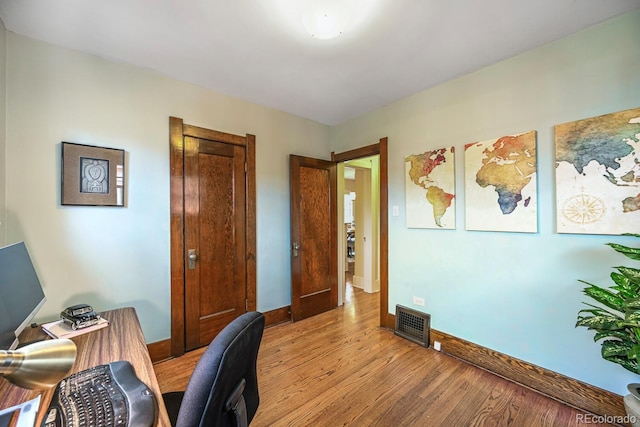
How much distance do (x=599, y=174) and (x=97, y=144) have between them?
3.63 m

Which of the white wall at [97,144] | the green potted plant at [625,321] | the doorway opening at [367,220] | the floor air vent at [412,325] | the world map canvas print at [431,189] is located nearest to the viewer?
the green potted plant at [625,321]

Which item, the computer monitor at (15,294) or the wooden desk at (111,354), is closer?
the wooden desk at (111,354)

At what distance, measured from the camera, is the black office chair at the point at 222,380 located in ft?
2.52

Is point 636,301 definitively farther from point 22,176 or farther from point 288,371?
point 22,176

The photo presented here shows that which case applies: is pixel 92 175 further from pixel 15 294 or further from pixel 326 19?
pixel 326 19

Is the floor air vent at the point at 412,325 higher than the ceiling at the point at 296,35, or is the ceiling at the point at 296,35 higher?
the ceiling at the point at 296,35

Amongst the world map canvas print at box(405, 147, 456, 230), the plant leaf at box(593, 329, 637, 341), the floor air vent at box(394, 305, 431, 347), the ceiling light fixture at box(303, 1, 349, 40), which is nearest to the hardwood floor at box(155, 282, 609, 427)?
the floor air vent at box(394, 305, 431, 347)

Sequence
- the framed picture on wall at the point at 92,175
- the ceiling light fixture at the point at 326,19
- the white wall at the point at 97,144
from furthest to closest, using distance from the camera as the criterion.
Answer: the framed picture on wall at the point at 92,175
the white wall at the point at 97,144
the ceiling light fixture at the point at 326,19

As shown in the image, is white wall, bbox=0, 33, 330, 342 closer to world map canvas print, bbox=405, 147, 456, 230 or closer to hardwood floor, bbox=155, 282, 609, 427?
hardwood floor, bbox=155, 282, 609, 427

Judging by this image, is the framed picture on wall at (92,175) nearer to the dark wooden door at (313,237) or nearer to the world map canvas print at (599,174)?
the dark wooden door at (313,237)

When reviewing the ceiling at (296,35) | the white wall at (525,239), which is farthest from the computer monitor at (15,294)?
the white wall at (525,239)

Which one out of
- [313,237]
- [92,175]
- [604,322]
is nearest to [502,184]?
[604,322]

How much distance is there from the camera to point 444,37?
6.08ft

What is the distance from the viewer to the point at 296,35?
1.82 metres
